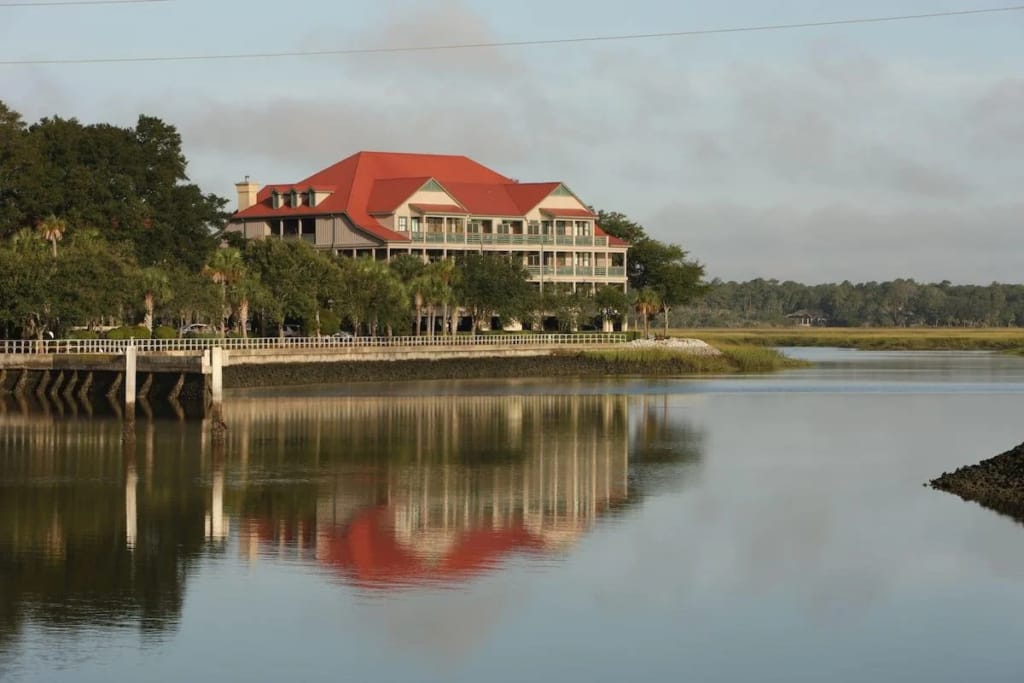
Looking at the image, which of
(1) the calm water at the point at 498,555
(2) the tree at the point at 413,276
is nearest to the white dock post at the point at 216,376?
(1) the calm water at the point at 498,555

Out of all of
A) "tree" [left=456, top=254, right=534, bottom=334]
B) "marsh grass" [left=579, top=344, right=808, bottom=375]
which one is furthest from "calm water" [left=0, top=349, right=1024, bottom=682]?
"tree" [left=456, top=254, right=534, bottom=334]

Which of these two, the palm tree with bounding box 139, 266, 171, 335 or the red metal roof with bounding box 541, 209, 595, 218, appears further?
the red metal roof with bounding box 541, 209, 595, 218

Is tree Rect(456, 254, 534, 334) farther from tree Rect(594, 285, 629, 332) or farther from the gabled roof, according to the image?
tree Rect(594, 285, 629, 332)

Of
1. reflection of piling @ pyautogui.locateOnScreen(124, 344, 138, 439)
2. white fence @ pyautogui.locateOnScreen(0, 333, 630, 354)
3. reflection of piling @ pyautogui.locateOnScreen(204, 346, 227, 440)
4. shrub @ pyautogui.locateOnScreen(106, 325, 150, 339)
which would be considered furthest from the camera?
shrub @ pyautogui.locateOnScreen(106, 325, 150, 339)

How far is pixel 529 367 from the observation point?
9981 centimetres

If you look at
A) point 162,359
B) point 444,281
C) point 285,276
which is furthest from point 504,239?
point 162,359

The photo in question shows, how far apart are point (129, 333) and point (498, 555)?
58534mm

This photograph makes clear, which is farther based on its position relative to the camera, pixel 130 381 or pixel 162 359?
pixel 162 359

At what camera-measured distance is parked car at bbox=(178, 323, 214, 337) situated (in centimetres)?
9746

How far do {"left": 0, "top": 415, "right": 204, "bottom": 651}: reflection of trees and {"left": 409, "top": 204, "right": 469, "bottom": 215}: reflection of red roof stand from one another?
213 ft

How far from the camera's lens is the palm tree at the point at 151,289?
9125 cm

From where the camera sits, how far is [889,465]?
50438 millimetres

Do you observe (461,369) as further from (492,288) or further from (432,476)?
(432,476)

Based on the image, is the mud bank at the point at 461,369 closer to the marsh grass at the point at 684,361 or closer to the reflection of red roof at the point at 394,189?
the marsh grass at the point at 684,361
